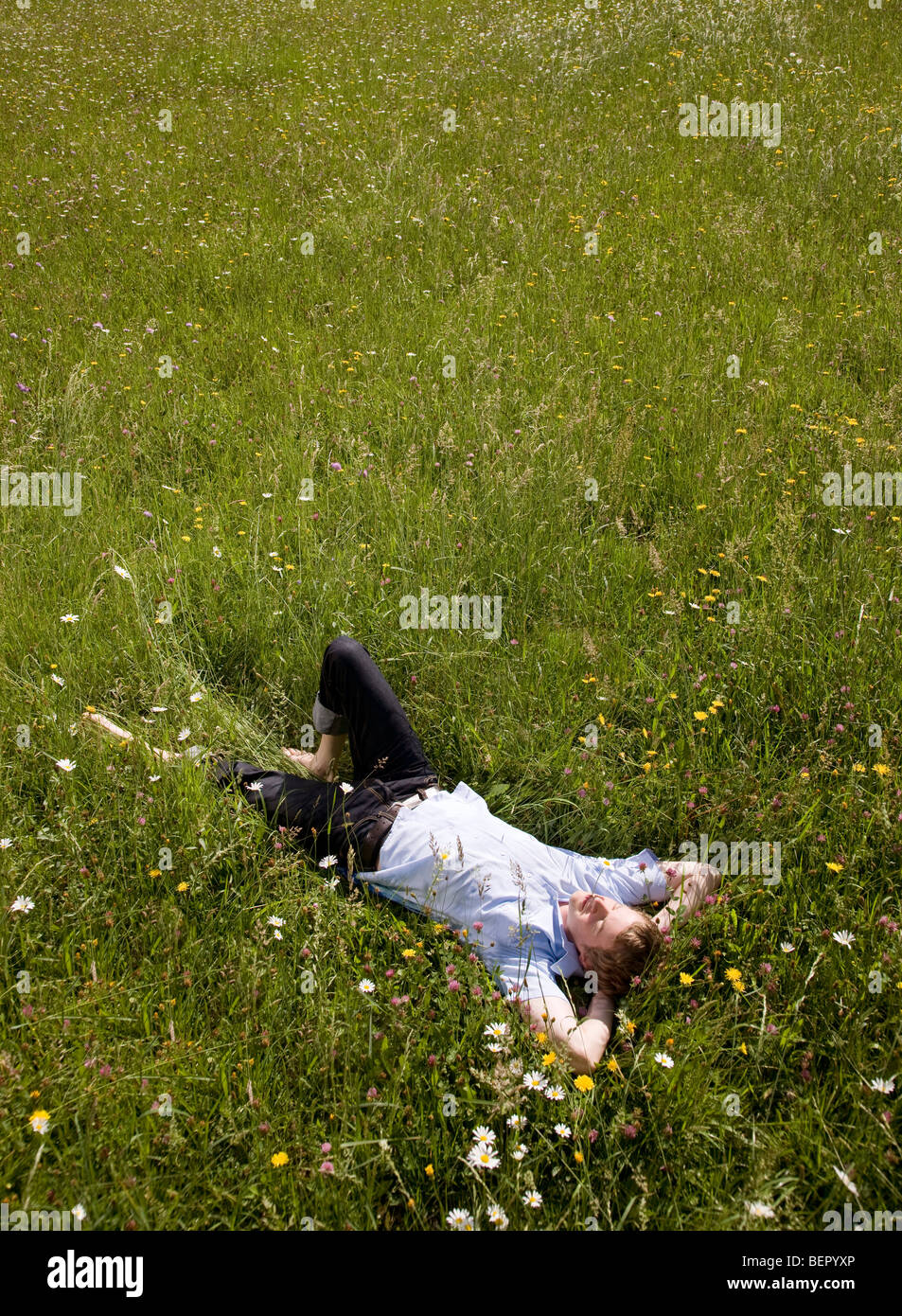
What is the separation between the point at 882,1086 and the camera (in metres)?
2.33

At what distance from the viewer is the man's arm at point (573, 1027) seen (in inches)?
96.8

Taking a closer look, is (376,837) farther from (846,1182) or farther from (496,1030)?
(846,1182)

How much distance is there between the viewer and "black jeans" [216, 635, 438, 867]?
3.26 m

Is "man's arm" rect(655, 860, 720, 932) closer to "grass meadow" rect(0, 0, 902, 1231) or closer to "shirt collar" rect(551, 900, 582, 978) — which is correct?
"grass meadow" rect(0, 0, 902, 1231)

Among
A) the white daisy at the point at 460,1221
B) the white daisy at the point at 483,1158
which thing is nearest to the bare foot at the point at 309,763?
the white daisy at the point at 483,1158

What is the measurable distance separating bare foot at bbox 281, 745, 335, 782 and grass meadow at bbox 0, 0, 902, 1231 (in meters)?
0.06

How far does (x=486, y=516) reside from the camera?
4.50 m

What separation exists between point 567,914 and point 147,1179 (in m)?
1.53

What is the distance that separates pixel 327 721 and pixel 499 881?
43.9 inches

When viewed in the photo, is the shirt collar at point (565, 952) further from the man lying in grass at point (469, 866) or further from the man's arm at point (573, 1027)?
the man's arm at point (573, 1027)

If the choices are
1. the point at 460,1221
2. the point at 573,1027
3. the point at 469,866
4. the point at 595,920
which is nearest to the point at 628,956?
the point at 595,920

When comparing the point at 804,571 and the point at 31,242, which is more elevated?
the point at 31,242
